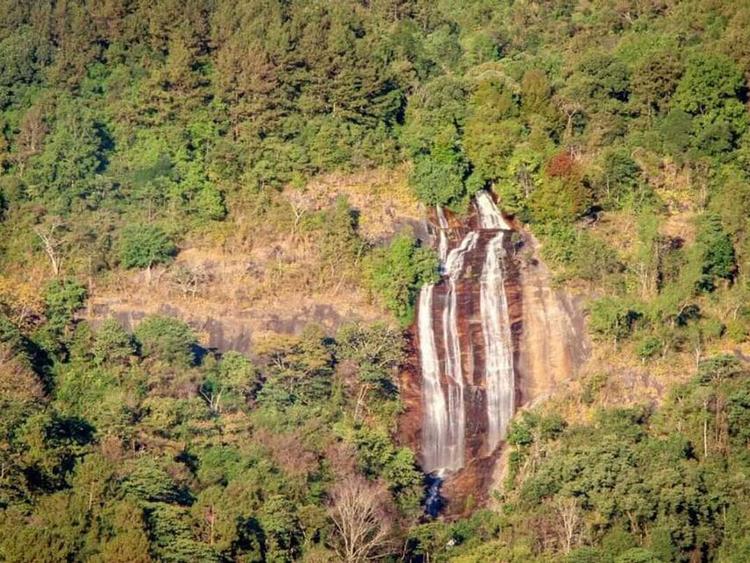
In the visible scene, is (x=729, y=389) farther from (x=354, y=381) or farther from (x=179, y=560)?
(x=179, y=560)

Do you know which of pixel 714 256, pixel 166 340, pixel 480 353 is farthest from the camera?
pixel 480 353

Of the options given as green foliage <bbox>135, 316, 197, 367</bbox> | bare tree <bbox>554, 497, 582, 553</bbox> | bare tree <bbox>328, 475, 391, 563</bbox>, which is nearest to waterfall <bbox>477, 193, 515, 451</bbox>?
bare tree <bbox>328, 475, 391, 563</bbox>

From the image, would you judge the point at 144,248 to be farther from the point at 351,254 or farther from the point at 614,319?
the point at 614,319

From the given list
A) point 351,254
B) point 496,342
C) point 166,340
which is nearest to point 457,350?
point 496,342

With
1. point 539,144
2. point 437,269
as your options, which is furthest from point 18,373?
point 539,144

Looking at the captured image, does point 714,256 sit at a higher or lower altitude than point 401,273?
lower

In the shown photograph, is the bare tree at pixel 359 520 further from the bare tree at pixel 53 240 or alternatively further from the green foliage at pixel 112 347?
the bare tree at pixel 53 240

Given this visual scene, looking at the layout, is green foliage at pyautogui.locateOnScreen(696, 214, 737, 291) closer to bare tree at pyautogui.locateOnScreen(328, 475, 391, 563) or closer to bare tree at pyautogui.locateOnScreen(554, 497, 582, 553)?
bare tree at pyautogui.locateOnScreen(554, 497, 582, 553)
